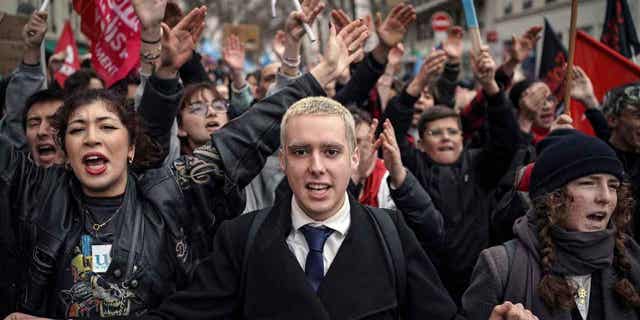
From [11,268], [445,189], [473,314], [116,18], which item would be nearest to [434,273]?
[473,314]

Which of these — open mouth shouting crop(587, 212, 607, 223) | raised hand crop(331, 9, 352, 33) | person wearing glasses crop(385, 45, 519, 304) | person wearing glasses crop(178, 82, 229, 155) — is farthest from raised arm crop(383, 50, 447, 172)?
open mouth shouting crop(587, 212, 607, 223)

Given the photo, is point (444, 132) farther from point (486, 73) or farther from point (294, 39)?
point (294, 39)

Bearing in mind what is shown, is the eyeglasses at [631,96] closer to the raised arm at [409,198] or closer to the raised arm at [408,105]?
the raised arm at [408,105]

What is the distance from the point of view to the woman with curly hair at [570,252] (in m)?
2.56

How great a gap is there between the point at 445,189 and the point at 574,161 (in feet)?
5.95

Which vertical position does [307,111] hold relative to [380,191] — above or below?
above

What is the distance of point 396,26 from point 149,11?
1804 millimetres

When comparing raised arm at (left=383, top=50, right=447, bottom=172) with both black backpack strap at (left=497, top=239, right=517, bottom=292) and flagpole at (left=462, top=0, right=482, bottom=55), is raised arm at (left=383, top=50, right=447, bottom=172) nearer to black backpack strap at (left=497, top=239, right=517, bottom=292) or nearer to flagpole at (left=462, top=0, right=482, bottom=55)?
flagpole at (left=462, top=0, right=482, bottom=55)

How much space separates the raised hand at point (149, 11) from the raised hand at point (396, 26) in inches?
64.8

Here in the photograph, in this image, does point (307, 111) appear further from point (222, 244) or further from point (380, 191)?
point (380, 191)

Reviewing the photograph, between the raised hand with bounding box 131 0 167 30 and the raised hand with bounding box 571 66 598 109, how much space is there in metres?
3.16

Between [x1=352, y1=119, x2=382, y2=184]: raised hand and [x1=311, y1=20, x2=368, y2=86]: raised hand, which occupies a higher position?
[x1=311, y1=20, x2=368, y2=86]: raised hand

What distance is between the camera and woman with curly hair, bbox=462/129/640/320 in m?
2.56

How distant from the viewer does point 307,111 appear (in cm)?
245
